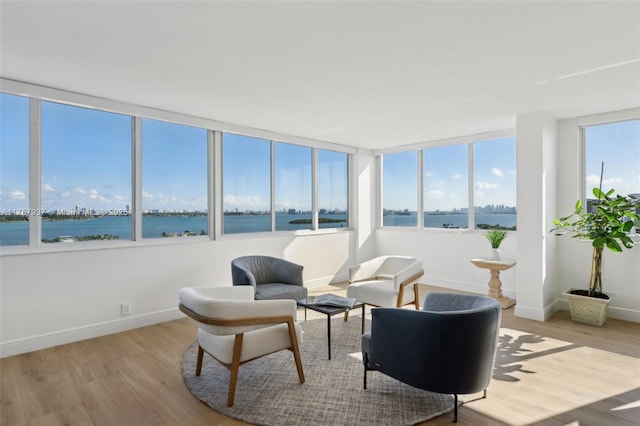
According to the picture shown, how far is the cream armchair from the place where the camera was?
2441 millimetres

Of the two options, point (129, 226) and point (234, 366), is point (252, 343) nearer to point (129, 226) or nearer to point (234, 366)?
point (234, 366)

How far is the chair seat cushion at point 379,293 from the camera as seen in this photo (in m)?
4.04

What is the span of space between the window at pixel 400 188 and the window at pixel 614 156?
269cm

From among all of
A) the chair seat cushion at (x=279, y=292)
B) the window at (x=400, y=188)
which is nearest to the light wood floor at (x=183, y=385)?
the chair seat cushion at (x=279, y=292)

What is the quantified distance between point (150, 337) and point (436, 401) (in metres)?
3.01

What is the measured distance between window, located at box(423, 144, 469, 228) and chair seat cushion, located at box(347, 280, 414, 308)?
2.50 meters

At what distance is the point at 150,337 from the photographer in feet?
12.8

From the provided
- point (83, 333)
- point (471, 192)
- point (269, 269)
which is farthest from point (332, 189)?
point (83, 333)

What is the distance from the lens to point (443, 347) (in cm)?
224

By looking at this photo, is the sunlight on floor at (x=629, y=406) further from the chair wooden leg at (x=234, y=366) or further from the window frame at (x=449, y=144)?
the window frame at (x=449, y=144)

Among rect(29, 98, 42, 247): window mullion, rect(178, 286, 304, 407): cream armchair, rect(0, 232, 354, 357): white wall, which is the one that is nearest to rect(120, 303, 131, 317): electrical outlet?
rect(0, 232, 354, 357): white wall

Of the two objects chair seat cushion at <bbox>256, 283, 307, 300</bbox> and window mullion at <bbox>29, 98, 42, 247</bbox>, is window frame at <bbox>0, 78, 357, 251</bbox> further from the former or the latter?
chair seat cushion at <bbox>256, 283, 307, 300</bbox>

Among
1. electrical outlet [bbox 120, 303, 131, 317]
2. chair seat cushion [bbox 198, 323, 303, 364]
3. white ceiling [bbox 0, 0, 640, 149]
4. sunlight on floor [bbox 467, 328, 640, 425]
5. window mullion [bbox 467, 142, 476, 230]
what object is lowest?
sunlight on floor [bbox 467, 328, 640, 425]

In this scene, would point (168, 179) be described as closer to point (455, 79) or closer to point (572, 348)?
point (455, 79)
